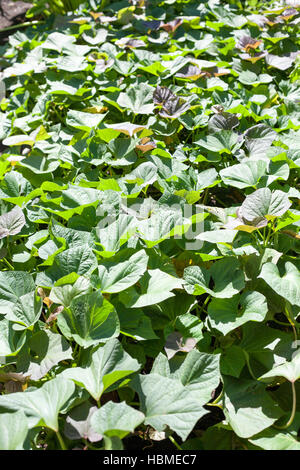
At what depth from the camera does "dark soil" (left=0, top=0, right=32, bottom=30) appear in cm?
462

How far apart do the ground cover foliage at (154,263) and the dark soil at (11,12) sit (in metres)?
2.50

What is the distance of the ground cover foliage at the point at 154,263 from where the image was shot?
102 centimetres

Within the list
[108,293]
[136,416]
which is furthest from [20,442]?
[108,293]

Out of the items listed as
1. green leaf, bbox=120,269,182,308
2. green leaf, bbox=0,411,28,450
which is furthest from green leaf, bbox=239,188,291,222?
green leaf, bbox=0,411,28,450

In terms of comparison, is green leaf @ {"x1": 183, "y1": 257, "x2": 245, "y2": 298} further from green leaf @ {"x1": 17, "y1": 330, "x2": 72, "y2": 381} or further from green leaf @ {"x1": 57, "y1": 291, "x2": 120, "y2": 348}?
green leaf @ {"x1": 17, "y1": 330, "x2": 72, "y2": 381}

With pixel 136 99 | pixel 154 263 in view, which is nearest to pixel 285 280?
pixel 154 263

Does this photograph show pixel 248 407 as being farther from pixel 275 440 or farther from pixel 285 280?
pixel 285 280

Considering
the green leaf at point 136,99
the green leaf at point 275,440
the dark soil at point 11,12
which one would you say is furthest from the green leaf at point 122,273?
the dark soil at point 11,12

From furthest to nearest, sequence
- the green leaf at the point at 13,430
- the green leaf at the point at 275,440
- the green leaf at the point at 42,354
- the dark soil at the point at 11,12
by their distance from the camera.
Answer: the dark soil at the point at 11,12 < the green leaf at the point at 42,354 < the green leaf at the point at 275,440 < the green leaf at the point at 13,430

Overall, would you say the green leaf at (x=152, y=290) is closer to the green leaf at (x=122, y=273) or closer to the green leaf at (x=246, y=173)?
→ the green leaf at (x=122, y=273)

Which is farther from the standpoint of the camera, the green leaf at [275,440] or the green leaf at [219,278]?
the green leaf at [219,278]

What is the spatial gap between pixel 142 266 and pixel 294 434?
0.53 metres

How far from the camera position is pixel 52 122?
2455 millimetres
